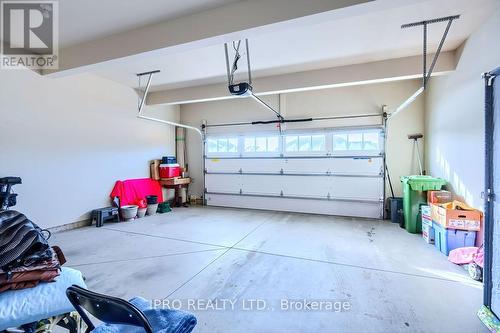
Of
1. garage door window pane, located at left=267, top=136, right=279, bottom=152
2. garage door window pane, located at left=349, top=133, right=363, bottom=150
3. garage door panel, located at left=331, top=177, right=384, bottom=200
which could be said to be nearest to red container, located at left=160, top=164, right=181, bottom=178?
garage door window pane, located at left=267, top=136, right=279, bottom=152

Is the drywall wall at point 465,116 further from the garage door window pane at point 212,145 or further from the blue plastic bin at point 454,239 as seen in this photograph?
the garage door window pane at point 212,145

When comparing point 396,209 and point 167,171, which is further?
point 167,171

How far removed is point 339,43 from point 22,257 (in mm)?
3898

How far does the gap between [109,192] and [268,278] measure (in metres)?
4.14

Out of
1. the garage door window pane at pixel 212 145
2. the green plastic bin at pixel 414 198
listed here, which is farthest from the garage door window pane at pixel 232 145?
the green plastic bin at pixel 414 198

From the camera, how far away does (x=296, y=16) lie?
2.26 m

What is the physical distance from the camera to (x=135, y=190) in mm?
5570

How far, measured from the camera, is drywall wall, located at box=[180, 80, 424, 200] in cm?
493

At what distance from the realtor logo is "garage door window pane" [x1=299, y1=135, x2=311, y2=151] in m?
4.69

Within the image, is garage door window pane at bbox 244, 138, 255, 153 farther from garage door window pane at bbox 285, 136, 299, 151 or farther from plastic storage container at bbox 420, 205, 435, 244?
plastic storage container at bbox 420, 205, 435, 244

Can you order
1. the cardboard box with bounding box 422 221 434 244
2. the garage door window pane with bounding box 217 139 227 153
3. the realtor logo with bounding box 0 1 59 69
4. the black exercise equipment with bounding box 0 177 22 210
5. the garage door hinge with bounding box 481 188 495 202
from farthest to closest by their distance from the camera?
1. the garage door window pane with bounding box 217 139 227 153
2. the cardboard box with bounding box 422 221 434 244
3. the black exercise equipment with bounding box 0 177 22 210
4. the realtor logo with bounding box 0 1 59 69
5. the garage door hinge with bounding box 481 188 495 202

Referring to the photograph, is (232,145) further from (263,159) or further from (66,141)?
(66,141)

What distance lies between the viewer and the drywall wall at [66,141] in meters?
3.64

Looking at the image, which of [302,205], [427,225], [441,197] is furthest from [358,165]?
[427,225]
